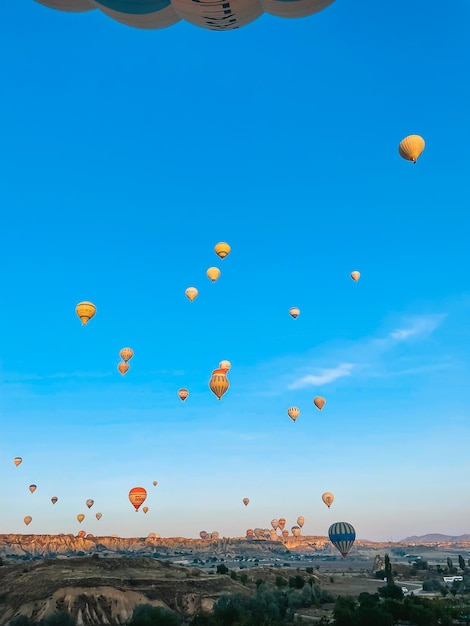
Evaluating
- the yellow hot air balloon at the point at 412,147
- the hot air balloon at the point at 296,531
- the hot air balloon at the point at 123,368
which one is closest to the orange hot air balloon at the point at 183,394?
the hot air balloon at the point at 123,368

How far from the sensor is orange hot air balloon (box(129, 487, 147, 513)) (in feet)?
213

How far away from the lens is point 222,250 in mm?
54938

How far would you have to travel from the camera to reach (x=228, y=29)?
19.9 metres

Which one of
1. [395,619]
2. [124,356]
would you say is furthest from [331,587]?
[124,356]

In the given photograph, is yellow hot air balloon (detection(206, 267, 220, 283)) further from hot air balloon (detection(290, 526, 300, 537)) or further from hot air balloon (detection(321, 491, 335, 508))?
hot air balloon (detection(290, 526, 300, 537))

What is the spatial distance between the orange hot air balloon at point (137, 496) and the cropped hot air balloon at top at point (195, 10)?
57142mm

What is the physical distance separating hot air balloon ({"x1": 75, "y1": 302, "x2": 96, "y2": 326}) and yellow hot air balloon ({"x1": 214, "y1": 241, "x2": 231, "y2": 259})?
14083 millimetres

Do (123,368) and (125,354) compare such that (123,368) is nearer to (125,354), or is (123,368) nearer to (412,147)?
(125,354)

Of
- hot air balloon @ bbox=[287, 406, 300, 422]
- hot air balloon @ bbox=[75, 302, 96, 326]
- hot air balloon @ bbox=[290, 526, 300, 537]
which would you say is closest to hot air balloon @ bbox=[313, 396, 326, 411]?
hot air balloon @ bbox=[287, 406, 300, 422]

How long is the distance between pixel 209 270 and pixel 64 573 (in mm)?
33661

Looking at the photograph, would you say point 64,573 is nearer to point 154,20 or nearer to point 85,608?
point 85,608

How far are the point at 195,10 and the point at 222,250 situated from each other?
119 feet

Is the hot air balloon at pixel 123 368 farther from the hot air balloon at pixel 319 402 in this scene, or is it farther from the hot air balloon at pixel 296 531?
the hot air balloon at pixel 296 531

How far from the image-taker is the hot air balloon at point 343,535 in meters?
52.8
